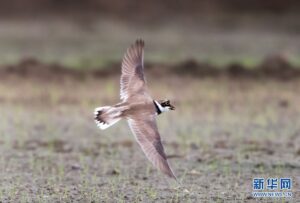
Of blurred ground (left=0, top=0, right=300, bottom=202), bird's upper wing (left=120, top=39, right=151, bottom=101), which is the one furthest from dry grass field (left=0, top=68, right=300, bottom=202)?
bird's upper wing (left=120, top=39, right=151, bottom=101)

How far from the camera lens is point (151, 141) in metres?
6.68

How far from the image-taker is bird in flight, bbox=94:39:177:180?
21.6 feet

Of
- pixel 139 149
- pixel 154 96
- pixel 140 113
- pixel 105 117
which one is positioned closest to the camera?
pixel 105 117

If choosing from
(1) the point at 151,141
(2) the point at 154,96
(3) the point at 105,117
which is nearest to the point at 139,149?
(3) the point at 105,117

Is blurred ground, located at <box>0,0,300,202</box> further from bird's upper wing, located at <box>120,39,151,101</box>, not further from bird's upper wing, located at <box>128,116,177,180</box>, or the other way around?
bird's upper wing, located at <box>120,39,151,101</box>

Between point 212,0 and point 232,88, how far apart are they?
5.06 metres

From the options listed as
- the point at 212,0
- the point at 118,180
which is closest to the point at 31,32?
the point at 212,0

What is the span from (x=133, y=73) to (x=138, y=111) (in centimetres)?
53

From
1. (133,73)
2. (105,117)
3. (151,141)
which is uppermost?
(133,73)

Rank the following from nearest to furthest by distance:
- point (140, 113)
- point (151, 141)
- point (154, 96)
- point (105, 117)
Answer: point (151, 141), point (105, 117), point (140, 113), point (154, 96)

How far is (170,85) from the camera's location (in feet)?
38.5

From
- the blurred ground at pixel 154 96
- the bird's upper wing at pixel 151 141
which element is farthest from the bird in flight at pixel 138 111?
the blurred ground at pixel 154 96

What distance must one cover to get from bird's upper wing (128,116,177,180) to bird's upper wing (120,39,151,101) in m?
0.43

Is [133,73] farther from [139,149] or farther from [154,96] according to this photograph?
[154,96]
